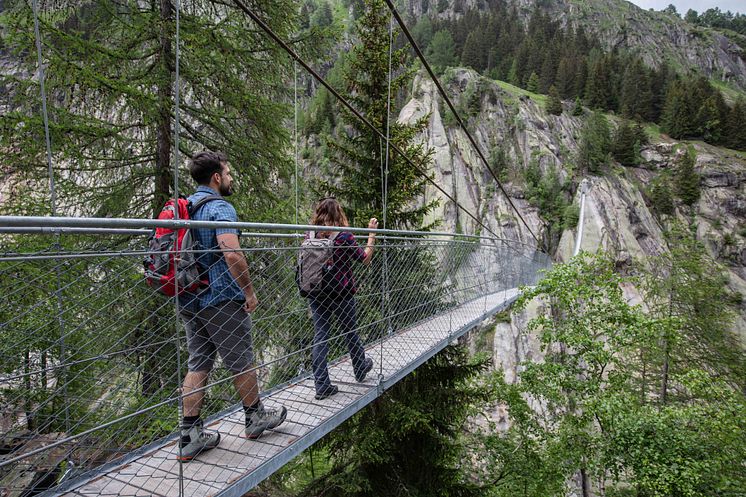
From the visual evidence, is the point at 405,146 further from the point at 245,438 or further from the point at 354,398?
the point at 245,438

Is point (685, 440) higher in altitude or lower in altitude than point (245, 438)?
lower

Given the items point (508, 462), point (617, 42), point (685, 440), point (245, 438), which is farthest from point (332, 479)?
point (617, 42)

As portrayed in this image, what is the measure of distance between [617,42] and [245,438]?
82.3m

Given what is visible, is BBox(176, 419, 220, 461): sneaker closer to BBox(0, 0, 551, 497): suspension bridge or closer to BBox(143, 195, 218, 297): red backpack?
BBox(0, 0, 551, 497): suspension bridge

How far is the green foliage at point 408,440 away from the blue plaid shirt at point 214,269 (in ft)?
10.4

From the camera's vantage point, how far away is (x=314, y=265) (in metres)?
2.05

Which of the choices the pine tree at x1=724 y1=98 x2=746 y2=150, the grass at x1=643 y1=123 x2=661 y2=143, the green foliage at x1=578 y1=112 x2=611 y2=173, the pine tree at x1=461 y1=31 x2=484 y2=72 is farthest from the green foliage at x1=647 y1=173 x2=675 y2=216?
the pine tree at x1=461 y1=31 x2=484 y2=72

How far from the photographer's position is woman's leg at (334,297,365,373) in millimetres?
2248

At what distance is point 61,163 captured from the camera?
314 centimetres

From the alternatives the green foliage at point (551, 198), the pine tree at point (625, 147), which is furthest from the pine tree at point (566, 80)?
the green foliage at point (551, 198)

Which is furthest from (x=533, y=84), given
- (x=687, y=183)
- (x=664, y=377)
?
(x=664, y=377)

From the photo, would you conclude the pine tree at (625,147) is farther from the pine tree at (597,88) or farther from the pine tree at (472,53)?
the pine tree at (472,53)

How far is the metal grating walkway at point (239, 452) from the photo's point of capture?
136 cm

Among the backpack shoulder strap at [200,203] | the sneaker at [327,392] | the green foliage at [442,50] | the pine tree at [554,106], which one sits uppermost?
the green foliage at [442,50]
